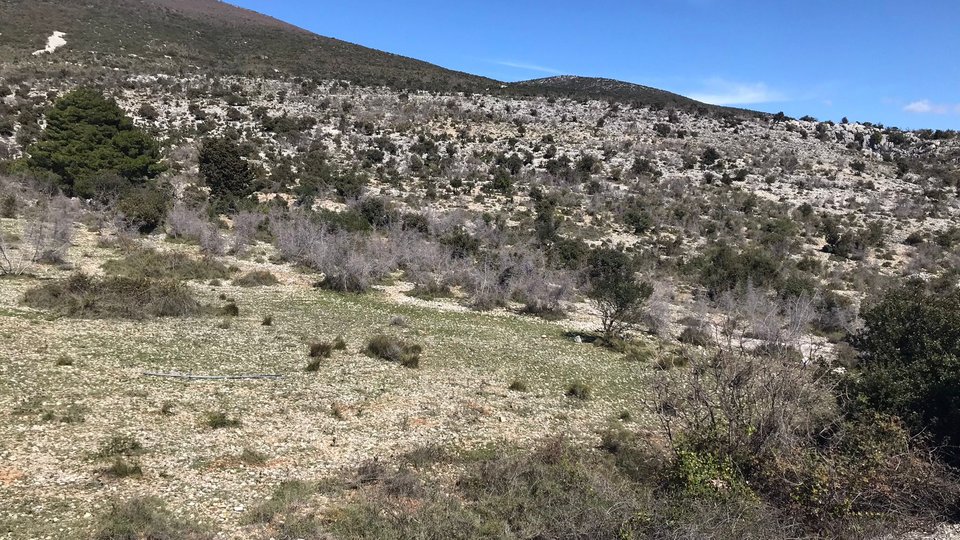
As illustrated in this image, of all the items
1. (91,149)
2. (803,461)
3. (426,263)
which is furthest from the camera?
(91,149)

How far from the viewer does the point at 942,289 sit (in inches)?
1139

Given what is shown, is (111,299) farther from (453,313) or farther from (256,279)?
(453,313)

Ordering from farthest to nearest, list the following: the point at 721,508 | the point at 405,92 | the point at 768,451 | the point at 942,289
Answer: the point at 405,92, the point at 942,289, the point at 768,451, the point at 721,508

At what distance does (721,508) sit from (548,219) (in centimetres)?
3206

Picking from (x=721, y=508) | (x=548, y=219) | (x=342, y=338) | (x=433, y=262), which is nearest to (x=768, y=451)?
(x=721, y=508)

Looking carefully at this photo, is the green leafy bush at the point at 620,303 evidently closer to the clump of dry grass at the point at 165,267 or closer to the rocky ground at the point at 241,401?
the rocky ground at the point at 241,401

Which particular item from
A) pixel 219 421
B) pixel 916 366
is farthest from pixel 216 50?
pixel 916 366

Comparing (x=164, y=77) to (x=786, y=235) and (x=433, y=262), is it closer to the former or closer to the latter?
(x=433, y=262)

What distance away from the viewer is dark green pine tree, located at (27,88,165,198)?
34719 millimetres

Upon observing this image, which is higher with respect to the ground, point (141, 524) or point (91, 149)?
point (91, 149)

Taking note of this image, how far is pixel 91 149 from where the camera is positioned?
120 feet

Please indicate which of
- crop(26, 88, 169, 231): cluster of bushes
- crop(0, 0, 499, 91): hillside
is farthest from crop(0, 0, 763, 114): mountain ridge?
crop(26, 88, 169, 231): cluster of bushes

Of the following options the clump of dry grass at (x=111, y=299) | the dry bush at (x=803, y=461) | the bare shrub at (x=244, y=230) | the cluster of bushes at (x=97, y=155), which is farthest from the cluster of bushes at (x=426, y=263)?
the dry bush at (x=803, y=461)

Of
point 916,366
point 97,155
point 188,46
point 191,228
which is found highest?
point 188,46
